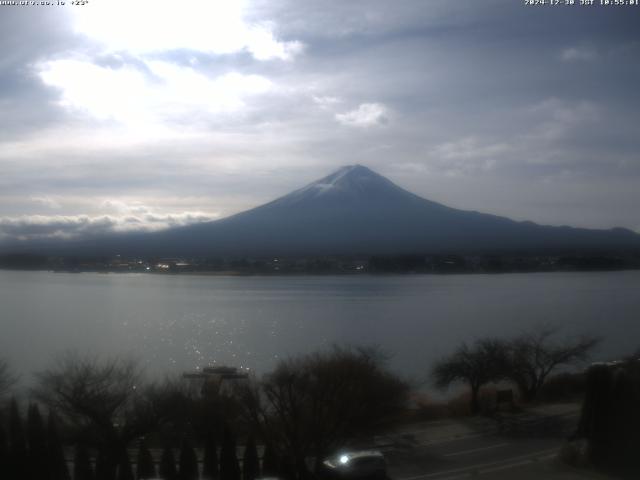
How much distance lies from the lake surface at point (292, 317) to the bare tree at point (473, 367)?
73 cm

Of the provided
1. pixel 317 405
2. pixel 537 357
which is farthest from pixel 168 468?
pixel 537 357

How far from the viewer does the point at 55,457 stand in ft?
19.6

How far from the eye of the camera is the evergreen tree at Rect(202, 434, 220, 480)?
616cm

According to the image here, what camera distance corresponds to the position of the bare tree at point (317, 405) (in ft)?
23.2

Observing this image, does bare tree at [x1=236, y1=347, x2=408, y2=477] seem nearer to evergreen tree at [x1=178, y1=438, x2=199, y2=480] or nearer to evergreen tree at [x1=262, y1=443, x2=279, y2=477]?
evergreen tree at [x1=262, y1=443, x2=279, y2=477]

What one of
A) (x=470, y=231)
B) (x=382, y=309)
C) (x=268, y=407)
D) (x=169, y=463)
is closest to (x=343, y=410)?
(x=268, y=407)

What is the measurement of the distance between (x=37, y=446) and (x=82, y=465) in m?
0.41

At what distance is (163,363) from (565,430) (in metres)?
7.76

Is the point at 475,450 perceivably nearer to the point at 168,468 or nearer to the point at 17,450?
the point at 168,468

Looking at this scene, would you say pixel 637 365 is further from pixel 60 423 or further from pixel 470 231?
pixel 470 231

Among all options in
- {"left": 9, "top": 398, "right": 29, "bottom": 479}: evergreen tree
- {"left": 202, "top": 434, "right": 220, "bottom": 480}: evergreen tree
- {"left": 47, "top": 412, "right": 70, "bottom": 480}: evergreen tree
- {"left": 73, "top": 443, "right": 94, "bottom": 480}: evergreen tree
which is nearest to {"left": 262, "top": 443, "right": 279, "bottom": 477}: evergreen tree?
{"left": 202, "top": 434, "right": 220, "bottom": 480}: evergreen tree

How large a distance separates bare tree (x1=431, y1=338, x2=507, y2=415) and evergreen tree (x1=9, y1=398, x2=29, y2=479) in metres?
6.72

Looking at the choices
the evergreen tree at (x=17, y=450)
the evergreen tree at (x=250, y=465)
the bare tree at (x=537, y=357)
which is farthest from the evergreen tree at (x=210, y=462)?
the bare tree at (x=537, y=357)

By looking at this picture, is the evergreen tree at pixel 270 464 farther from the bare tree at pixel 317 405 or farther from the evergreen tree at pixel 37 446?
the evergreen tree at pixel 37 446
